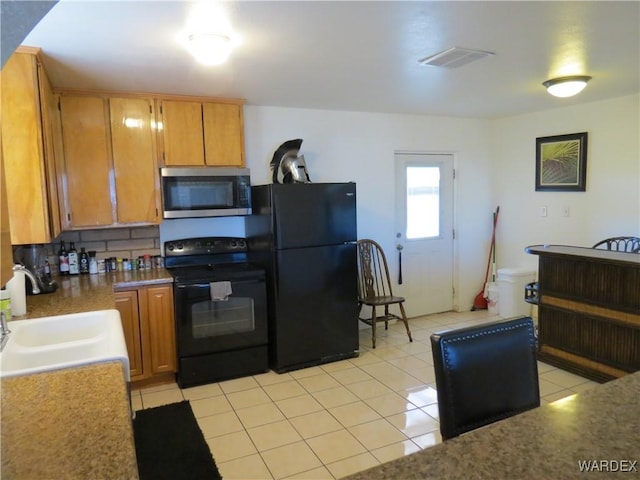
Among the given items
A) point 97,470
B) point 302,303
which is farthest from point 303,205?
point 97,470

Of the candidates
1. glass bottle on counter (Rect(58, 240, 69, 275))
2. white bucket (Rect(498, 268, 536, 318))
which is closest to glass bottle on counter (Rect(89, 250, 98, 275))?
glass bottle on counter (Rect(58, 240, 69, 275))

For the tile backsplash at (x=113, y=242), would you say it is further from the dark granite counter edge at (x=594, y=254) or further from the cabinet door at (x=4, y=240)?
the dark granite counter edge at (x=594, y=254)

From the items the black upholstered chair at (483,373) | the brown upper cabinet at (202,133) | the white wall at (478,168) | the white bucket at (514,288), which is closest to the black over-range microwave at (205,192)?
the brown upper cabinet at (202,133)

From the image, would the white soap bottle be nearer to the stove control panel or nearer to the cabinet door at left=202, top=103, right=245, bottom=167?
the stove control panel

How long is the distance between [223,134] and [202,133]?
0.56ft

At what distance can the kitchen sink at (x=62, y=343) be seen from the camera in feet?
5.72

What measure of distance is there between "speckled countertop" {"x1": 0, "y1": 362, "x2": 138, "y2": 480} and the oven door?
1769mm

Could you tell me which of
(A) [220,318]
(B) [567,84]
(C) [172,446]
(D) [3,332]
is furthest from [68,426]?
(B) [567,84]

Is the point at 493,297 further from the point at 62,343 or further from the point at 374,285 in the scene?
the point at 62,343

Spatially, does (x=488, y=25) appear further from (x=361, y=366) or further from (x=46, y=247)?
(x=46, y=247)

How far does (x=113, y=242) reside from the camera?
A: 12.3ft

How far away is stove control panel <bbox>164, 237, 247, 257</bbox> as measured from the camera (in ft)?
12.7

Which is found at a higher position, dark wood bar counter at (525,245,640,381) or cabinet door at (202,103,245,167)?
cabinet door at (202,103,245,167)

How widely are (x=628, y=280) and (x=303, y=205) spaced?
2.36 m
